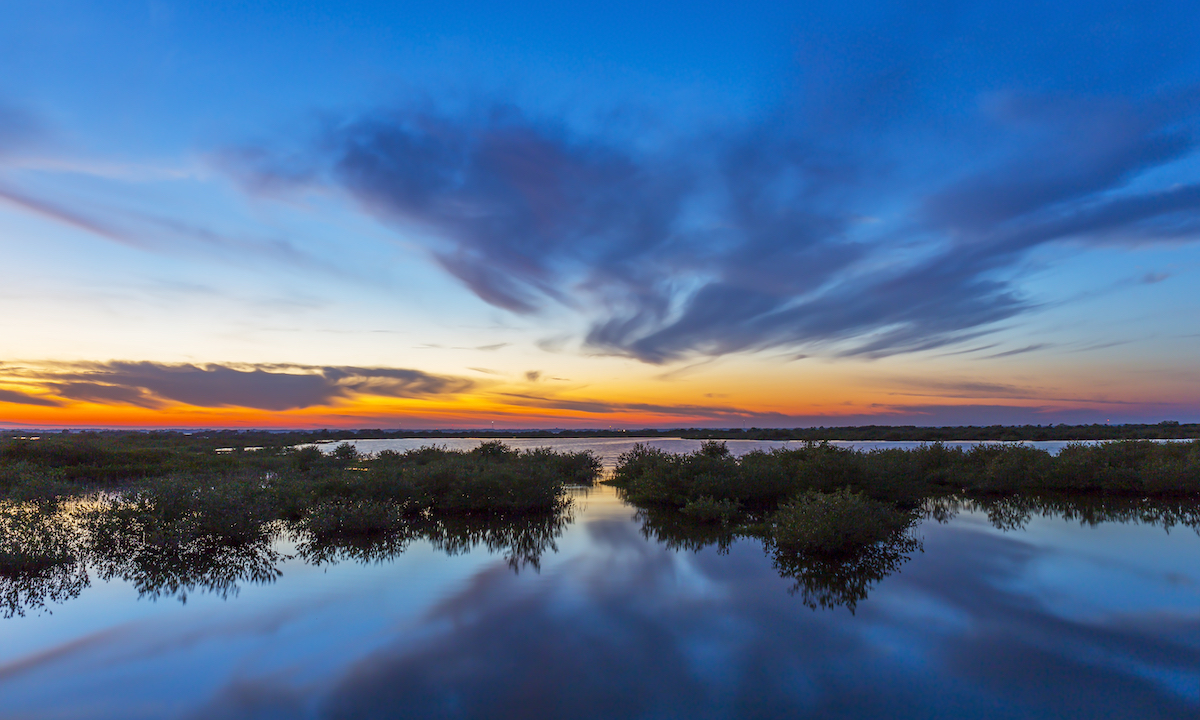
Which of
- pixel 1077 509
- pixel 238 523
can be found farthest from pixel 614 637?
pixel 1077 509

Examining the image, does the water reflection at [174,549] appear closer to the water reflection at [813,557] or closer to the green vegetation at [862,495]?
the water reflection at [813,557]

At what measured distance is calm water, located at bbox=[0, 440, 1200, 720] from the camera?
7066 mm

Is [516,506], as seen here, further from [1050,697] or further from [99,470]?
[99,470]

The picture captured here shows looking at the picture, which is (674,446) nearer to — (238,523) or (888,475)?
(888,475)

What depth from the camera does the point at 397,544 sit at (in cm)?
1532

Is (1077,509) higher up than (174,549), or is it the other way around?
(174,549)

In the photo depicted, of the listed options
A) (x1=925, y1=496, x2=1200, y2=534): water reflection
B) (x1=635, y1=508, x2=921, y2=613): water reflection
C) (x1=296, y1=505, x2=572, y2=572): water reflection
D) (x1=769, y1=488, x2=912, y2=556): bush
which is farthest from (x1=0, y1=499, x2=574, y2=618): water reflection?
(x1=925, y1=496, x2=1200, y2=534): water reflection

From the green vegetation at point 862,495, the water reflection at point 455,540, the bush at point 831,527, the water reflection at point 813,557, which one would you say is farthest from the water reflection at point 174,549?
the bush at point 831,527

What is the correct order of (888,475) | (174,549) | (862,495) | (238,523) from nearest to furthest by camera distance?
(174,549), (238,523), (862,495), (888,475)

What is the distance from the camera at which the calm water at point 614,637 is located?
278 inches

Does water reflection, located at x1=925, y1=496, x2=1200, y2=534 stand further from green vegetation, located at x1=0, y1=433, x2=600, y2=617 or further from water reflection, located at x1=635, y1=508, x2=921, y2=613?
green vegetation, located at x1=0, y1=433, x2=600, y2=617

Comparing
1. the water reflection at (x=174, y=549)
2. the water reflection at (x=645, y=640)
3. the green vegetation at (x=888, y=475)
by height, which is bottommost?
the water reflection at (x=645, y=640)

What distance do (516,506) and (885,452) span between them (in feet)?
57.0

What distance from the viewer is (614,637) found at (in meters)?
9.07
